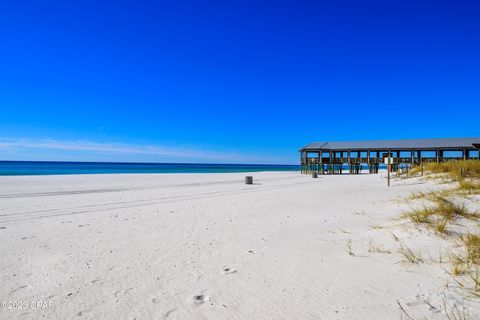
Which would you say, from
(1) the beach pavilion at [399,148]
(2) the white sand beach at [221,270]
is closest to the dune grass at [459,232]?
(2) the white sand beach at [221,270]

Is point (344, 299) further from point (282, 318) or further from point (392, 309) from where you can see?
point (282, 318)

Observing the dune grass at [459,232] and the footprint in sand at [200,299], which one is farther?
the dune grass at [459,232]

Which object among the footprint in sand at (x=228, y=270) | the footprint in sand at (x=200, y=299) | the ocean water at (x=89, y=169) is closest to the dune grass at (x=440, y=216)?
the footprint in sand at (x=228, y=270)

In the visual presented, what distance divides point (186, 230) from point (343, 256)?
3.33m

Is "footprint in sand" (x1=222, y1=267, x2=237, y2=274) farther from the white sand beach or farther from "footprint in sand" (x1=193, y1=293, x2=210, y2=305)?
"footprint in sand" (x1=193, y1=293, x2=210, y2=305)

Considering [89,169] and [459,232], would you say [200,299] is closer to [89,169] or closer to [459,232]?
[459,232]

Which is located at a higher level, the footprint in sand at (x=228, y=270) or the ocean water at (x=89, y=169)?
the ocean water at (x=89, y=169)

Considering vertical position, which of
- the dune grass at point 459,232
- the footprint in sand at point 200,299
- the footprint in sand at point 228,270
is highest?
the dune grass at point 459,232

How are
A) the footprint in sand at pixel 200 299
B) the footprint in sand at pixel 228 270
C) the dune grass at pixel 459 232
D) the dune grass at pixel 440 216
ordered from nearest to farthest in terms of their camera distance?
the footprint in sand at pixel 200 299 → the dune grass at pixel 459 232 → the footprint in sand at pixel 228 270 → the dune grass at pixel 440 216

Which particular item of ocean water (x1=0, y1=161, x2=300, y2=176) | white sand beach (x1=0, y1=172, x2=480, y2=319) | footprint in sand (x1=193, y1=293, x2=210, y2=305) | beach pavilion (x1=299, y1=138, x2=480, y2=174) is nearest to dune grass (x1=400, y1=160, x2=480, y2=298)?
white sand beach (x1=0, y1=172, x2=480, y2=319)

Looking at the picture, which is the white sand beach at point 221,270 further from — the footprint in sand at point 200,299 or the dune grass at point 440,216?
the dune grass at point 440,216

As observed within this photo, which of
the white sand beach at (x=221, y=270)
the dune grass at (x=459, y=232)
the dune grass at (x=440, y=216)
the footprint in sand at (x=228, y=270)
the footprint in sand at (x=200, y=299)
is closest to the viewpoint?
the white sand beach at (x=221, y=270)

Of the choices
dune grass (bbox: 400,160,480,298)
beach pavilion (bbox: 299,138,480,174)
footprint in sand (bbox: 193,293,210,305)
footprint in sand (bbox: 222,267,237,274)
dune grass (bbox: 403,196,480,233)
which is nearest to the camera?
footprint in sand (bbox: 193,293,210,305)

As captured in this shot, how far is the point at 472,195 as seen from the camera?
7719mm
